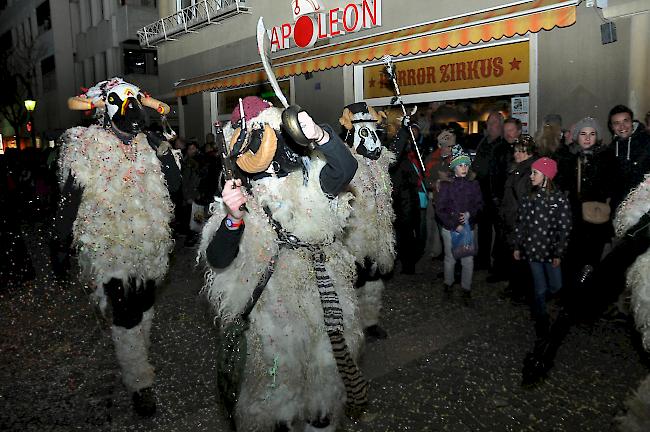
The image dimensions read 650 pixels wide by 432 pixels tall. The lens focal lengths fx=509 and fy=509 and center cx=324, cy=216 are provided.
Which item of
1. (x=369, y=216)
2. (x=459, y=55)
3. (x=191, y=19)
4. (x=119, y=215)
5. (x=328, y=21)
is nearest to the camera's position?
(x=119, y=215)

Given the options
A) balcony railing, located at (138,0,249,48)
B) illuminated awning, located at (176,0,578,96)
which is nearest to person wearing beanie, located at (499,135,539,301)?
illuminated awning, located at (176,0,578,96)

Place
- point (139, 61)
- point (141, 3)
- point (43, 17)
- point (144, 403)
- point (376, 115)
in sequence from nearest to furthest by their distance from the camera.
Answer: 1. point (144, 403)
2. point (376, 115)
3. point (141, 3)
4. point (139, 61)
5. point (43, 17)

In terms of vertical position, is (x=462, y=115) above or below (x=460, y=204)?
above

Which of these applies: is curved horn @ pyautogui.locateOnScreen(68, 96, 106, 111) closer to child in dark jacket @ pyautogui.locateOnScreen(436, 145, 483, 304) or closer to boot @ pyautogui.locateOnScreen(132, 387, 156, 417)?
boot @ pyautogui.locateOnScreen(132, 387, 156, 417)

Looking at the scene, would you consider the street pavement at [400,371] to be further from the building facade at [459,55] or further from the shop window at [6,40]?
the shop window at [6,40]

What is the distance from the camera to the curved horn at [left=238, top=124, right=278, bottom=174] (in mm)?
2225

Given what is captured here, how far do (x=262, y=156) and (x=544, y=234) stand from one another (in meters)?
3.14

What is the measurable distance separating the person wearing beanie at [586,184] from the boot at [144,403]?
4.22 meters

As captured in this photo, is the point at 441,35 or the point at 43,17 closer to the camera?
the point at 441,35

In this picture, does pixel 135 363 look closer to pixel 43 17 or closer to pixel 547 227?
pixel 547 227

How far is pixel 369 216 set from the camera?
4250 millimetres

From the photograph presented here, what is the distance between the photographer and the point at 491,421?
334 cm

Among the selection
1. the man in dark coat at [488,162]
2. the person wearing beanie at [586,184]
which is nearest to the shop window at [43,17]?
the man in dark coat at [488,162]

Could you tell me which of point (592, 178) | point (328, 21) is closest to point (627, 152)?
point (592, 178)
